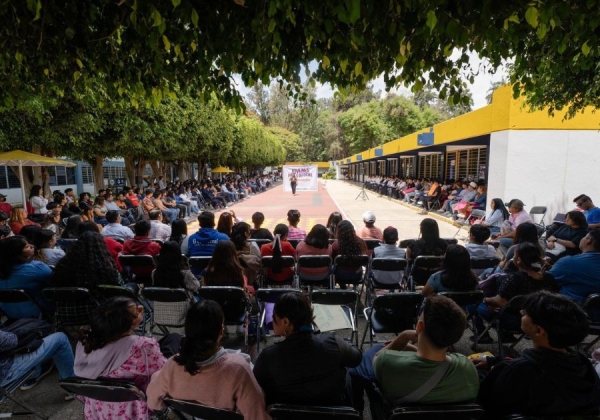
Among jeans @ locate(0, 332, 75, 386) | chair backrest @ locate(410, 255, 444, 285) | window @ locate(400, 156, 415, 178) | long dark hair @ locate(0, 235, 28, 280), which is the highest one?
window @ locate(400, 156, 415, 178)

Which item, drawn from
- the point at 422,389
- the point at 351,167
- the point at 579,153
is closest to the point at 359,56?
the point at 422,389

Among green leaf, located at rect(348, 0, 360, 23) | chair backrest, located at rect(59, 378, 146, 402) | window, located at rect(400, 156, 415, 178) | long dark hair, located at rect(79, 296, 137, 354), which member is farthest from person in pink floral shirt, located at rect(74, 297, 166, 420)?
window, located at rect(400, 156, 415, 178)

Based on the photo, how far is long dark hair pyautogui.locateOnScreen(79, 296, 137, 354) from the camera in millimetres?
2346

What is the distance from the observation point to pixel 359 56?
12.6ft

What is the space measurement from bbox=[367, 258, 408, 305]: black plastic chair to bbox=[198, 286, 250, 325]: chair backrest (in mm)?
1805

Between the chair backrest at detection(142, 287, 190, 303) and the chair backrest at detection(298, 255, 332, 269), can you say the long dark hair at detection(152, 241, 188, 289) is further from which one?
the chair backrest at detection(298, 255, 332, 269)

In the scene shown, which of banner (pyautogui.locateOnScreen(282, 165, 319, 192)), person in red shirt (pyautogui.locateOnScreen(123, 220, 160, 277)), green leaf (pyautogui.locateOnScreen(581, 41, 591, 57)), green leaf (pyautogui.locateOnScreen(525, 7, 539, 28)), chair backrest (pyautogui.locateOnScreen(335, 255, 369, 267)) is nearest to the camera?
green leaf (pyautogui.locateOnScreen(525, 7, 539, 28))

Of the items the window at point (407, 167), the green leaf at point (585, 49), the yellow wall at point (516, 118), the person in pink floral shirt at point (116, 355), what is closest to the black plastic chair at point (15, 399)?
the person in pink floral shirt at point (116, 355)

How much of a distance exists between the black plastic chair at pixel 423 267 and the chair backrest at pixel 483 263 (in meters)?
0.54

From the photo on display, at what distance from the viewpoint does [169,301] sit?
378 centimetres

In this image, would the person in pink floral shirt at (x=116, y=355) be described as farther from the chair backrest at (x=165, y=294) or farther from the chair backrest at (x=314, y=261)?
the chair backrest at (x=314, y=261)

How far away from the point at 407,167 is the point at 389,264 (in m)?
33.1

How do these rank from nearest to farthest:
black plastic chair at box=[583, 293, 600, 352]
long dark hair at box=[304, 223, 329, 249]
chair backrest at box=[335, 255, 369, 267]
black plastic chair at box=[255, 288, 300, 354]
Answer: black plastic chair at box=[583, 293, 600, 352], black plastic chair at box=[255, 288, 300, 354], chair backrest at box=[335, 255, 369, 267], long dark hair at box=[304, 223, 329, 249]

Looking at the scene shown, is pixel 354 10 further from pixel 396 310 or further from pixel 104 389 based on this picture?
pixel 104 389
